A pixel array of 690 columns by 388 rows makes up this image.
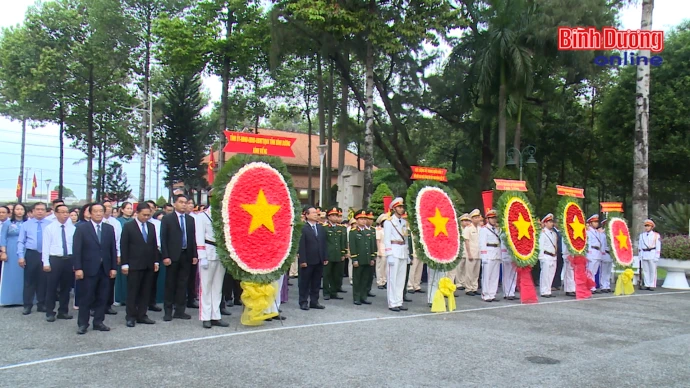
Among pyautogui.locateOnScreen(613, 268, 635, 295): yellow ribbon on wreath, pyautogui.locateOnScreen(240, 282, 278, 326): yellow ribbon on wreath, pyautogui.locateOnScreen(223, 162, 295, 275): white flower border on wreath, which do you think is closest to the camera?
pyautogui.locateOnScreen(223, 162, 295, 275): white flower border on wreath

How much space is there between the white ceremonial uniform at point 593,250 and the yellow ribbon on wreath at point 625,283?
2.13 ft

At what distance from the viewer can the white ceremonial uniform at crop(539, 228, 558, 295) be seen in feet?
41.2

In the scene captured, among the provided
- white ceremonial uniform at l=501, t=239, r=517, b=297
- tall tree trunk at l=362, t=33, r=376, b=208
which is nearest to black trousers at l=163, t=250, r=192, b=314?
white ceremonial uniform at l=501, t=239, r=517, b=297

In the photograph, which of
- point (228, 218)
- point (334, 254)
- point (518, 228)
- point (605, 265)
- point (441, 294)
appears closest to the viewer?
point (228, 218)

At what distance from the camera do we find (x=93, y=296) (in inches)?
307

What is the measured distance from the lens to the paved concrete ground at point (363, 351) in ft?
18.4

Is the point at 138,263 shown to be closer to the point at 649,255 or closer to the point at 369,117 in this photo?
the point at 649,255

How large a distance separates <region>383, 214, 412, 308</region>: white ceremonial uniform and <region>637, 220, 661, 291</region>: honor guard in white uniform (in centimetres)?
747

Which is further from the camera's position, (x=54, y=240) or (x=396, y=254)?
(x=396, y=254)

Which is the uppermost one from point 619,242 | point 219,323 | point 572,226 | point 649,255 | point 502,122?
point 502,122

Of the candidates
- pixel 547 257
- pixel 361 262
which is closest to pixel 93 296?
pixel 361 262

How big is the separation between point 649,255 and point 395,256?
25.7ft

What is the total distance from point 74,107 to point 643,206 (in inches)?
1186

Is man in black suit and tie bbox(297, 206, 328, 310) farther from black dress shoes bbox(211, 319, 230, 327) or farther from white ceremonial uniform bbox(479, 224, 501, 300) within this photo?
white ceremonial uniform bbox(479, 224, 501, 300)
